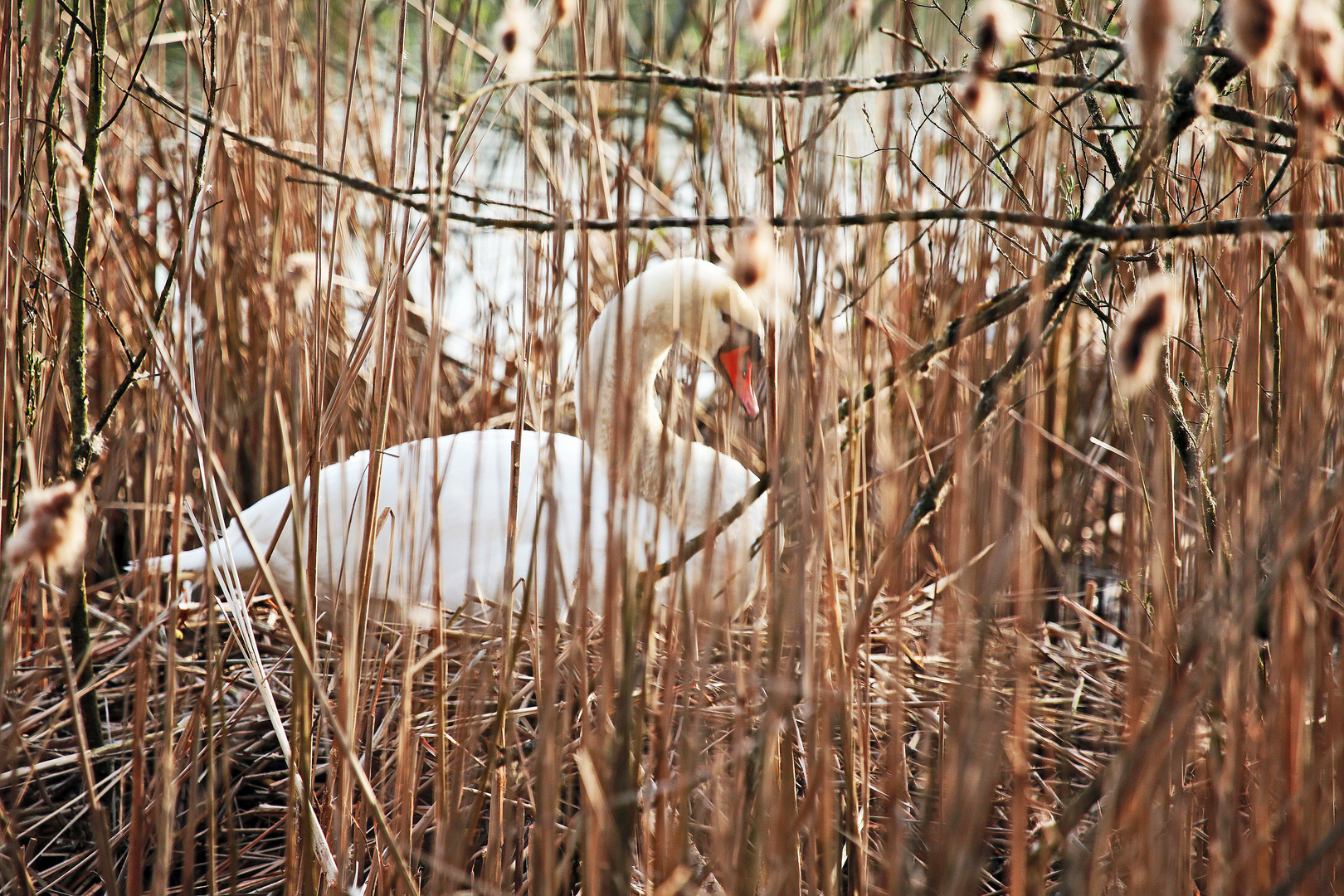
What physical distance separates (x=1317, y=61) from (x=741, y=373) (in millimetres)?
1474

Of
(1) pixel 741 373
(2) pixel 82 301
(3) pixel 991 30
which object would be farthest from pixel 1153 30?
(1) pixel 741 373

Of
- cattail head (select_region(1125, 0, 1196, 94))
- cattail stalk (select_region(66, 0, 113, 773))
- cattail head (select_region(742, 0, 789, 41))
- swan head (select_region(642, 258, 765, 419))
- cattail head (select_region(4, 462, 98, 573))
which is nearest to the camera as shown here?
cattail head (select_region(1125, 0, 1196, 94))

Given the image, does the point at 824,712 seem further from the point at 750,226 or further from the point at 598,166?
the point at 598,166

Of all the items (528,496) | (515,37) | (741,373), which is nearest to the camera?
(515,37)

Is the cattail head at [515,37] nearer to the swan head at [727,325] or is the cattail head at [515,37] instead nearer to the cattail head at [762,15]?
the cattail head at [762,15]

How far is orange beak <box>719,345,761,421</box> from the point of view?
2.08 m

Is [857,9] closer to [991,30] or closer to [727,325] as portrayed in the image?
[991,30]

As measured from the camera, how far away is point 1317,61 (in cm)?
70

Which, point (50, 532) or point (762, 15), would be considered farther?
point (762, 15)

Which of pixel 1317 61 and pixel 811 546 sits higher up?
pixel 1317 61

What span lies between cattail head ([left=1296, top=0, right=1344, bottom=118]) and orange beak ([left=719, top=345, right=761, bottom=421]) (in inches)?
51.3

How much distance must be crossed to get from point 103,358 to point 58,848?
126 centimetres

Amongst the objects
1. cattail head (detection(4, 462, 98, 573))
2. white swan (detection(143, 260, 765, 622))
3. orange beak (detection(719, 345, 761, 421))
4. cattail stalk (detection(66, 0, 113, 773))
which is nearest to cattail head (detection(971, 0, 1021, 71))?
cattail head (detection(4, 462, 98, 573))

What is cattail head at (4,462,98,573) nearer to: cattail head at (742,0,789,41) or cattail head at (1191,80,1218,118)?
cattail head at (742,0,789,41)
